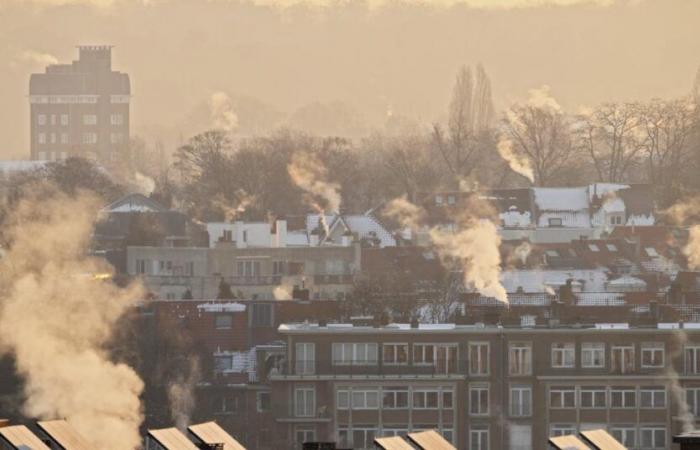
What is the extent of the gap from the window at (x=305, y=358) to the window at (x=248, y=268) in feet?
99.6

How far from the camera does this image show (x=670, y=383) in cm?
5988

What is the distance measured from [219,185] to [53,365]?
76.9 metres

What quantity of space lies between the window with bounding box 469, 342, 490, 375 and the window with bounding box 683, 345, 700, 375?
123 inches

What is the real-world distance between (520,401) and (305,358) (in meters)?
3.42

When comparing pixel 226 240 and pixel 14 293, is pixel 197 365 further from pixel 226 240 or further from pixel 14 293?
pixel 226 240

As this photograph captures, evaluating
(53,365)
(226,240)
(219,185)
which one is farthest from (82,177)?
(53,365)

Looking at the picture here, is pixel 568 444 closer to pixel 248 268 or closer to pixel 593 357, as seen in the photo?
pixel 593 357

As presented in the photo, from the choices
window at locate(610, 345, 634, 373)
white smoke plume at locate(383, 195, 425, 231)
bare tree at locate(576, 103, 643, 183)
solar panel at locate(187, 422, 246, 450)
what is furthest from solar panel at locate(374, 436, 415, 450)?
bare tree at locate(576, 103, 643, 183)

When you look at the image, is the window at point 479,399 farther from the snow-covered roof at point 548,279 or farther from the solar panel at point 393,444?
the solar panel at point 393,444

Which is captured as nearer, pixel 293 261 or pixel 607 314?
pixel 607 314

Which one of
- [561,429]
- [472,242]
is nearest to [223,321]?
[561,429]

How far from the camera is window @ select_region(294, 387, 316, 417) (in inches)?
2352

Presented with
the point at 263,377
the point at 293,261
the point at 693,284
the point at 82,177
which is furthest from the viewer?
the point at 82,177

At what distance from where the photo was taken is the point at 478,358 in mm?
60469
